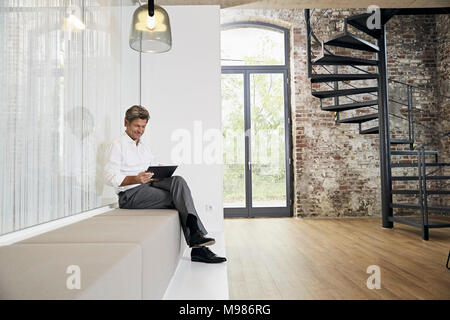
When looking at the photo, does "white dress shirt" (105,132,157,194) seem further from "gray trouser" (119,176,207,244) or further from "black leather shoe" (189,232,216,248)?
"black leather shoe" (189,232,216,248)

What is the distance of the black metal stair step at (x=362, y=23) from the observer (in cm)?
442

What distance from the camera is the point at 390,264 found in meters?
2.56

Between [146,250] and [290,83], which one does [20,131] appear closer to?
[146,250]

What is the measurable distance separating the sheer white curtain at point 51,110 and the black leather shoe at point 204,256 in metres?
0.93

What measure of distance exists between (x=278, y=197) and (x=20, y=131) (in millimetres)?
4505

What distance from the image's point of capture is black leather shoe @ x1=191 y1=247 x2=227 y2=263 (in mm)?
2609

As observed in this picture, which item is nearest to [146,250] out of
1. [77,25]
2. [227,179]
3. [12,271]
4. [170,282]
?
[12,271]

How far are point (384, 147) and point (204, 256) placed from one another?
3.27 meters

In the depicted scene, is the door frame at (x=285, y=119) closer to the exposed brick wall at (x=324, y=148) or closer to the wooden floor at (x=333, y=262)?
the exposed brick wall at (x=324, y=148)

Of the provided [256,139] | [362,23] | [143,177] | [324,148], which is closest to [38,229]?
[143,177]

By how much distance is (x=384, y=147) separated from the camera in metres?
4.52

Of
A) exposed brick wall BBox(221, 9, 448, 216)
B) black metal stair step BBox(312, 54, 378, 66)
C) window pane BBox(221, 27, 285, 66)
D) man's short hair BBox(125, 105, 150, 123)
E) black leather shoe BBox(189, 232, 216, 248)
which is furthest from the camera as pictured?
window pane BBox(221, 27, 285, 66)

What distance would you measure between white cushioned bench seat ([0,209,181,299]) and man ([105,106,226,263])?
18.4 inches

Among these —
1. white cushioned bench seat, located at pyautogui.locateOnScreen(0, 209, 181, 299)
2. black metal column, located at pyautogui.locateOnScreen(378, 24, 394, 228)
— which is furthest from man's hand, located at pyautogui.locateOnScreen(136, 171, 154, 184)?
black metal column, located at pyautogui.locateOnScreen(378, 24, 394, 228)
